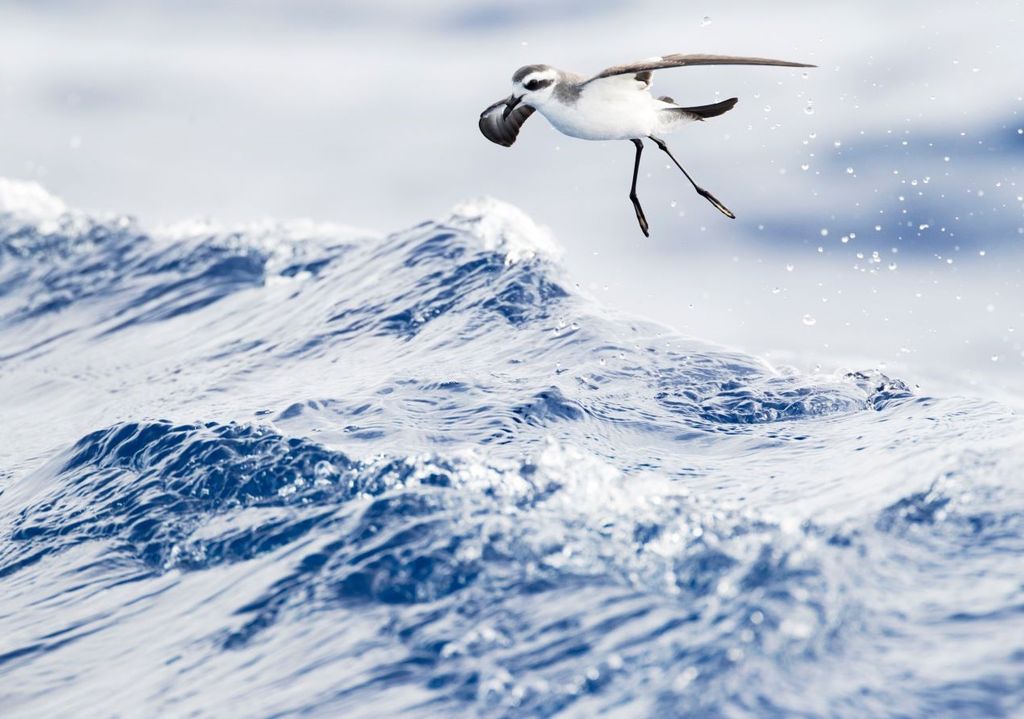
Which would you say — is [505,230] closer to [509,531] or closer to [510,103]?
[510,103]

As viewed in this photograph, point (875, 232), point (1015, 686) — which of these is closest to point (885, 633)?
point (1015, 686)

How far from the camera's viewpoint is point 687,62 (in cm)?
629

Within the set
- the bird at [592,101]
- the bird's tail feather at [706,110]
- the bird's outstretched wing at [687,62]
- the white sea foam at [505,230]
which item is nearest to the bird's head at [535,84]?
the bird at [592,101]

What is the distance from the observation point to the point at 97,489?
8672mm

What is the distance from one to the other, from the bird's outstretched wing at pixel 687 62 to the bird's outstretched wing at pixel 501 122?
103cm

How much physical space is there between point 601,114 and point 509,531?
7.83 feet

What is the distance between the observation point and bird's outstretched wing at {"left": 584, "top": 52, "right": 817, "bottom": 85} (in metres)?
5.90

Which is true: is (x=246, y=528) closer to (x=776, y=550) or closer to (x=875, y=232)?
(x=776, y=550)

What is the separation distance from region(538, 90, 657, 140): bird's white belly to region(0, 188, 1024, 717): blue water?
1.88 m

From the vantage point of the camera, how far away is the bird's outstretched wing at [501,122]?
316 inches

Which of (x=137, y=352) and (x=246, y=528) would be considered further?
(x=137, y=352)

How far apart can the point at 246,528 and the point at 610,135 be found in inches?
121

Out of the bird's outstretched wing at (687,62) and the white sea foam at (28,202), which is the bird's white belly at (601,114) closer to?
the bird's outstretched wing at (687,62)

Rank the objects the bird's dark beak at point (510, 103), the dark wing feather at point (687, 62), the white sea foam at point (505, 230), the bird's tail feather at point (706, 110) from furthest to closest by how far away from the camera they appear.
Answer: the white sea foam at point (505, 230) → the bird's tail feather at point (706, 110) → the bird's dark beak at point (510, 103) → the dark wing feather at point (687, 62)
